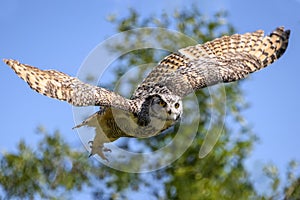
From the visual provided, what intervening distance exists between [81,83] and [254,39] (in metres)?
4.12

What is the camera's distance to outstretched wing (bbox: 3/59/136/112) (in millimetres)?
13188

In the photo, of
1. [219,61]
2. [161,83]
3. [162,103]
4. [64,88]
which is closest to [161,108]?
[162,103]

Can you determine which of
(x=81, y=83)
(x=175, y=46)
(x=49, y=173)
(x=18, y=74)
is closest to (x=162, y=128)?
(x=81, y=83)

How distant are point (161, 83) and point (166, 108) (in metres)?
1.21

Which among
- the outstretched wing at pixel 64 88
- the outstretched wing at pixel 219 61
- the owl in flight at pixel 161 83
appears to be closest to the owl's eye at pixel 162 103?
the owl in flight at pixel 161 83

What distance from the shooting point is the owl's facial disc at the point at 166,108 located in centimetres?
1420

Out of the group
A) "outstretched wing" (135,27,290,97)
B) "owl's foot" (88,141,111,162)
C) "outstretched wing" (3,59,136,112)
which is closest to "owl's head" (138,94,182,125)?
"outstretched wing" (3,59,136,112)

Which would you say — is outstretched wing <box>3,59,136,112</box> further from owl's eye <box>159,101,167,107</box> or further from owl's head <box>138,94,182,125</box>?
owl's eye <box>159,101,167,107</box>

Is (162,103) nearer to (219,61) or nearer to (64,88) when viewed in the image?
(64,88)

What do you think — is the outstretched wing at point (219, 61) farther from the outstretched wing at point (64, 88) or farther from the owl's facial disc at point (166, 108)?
the outstretched wing at point (64, 88)

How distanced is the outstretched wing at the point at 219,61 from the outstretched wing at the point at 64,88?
1506 millimetres

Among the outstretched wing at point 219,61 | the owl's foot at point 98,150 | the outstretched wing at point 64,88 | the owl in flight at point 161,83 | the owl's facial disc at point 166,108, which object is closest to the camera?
the outstretched wing at point 64,88

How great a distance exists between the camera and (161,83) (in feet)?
50.4

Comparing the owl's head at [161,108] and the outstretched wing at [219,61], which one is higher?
the outstretched wing at [219,61]
